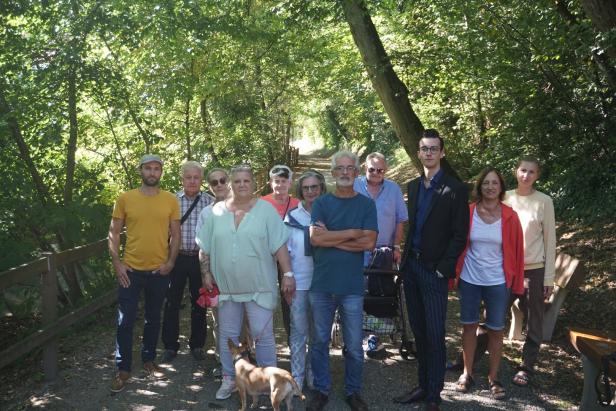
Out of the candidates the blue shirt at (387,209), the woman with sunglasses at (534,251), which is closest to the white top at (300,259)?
the blue shirt at (387,209)

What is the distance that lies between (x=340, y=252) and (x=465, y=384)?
169 centimetres

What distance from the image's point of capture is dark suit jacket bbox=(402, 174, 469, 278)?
13.4 feet

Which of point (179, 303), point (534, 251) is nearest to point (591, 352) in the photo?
point (534, 251)

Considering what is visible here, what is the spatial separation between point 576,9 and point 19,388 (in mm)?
8714

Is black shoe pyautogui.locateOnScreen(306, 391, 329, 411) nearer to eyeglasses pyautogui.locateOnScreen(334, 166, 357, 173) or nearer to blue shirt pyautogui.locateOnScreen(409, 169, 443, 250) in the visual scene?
blue shirt pyautogui.locateOnScreen(409, 169, 443, 250)

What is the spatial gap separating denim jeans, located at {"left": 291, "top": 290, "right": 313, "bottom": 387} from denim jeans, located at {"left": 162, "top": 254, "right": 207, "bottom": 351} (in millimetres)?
1335

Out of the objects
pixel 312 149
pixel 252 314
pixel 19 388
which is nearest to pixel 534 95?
pixel 252 314

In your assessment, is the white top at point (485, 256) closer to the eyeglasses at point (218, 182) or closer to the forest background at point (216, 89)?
the eyeglasses at point (218, 182)

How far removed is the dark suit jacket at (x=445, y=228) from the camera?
4090mm

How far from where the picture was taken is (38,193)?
23.1ft

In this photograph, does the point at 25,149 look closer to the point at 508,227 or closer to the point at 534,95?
the point at 508,227

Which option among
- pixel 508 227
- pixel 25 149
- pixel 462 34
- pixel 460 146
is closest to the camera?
pixel 508 227

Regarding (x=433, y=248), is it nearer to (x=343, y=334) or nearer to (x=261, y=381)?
(x=343, y=334)

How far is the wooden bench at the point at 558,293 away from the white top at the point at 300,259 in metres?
2.67
